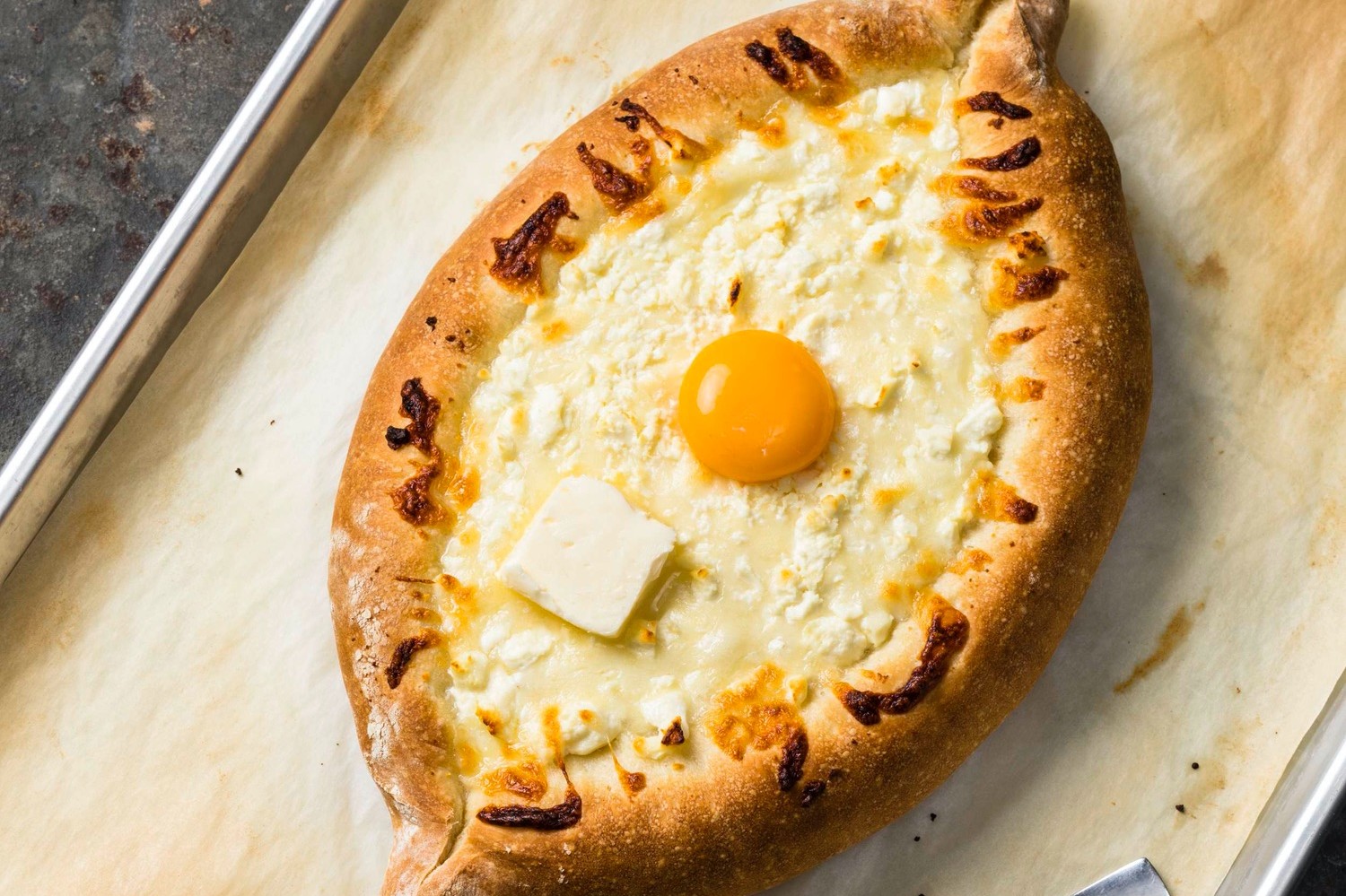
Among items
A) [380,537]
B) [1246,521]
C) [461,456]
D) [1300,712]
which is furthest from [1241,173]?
[380,537]

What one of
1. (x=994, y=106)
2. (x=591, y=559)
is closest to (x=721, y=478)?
(x=591, y=559)

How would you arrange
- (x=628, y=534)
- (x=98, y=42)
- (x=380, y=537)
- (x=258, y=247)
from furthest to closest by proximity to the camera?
1. (x=98, y=42)
2. (x=258, y=247)
3. (x=380, y=537)
4. (x=628, y=534)

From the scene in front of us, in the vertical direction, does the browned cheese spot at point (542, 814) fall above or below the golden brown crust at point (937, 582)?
below

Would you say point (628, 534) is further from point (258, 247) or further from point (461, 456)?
point (258, 247)

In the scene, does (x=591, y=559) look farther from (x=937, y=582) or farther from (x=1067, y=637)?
(x=1067, y=637)

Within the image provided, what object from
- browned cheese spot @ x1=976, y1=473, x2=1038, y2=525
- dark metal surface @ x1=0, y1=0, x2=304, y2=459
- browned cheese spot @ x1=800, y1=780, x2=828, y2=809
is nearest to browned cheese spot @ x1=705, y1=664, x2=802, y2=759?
browned cheese spot @ x1=800, y1=780, x2=828, y2=809

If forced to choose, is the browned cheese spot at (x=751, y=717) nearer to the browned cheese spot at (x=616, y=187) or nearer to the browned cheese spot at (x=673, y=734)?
the browned cheese spot at (x=673, y=734)

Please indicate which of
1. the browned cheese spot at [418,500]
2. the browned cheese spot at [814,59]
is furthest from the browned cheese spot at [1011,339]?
the browned cheese spot at [418,500]
